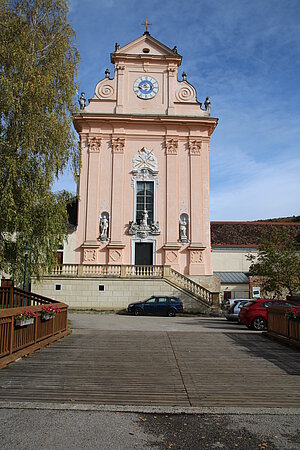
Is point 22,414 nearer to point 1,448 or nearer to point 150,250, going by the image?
point 1,448

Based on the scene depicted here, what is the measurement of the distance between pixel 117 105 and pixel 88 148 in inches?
164

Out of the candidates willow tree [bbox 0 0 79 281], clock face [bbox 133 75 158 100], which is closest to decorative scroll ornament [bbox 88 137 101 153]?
clock face [bbox 133 75 158 100]

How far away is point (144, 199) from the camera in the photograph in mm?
31266

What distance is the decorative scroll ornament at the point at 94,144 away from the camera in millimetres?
31609

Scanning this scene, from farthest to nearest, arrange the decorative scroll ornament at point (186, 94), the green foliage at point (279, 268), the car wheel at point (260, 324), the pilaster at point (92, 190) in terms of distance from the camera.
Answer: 1. the decorative scroll ornament at point (186, 94)
2. the pilaster at point (92, 190)
3. the green foliage at point (279, 268)
4. the car wheel at point (260, 324)

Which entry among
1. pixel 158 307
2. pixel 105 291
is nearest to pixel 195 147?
pixel 105 291

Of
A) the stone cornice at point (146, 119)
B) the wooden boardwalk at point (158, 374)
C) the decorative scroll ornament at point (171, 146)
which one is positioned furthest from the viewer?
the decorative scroll ornament at point (171, 146)

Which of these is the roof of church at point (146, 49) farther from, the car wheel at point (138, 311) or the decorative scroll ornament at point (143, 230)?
the car wheel at point (138, 311)

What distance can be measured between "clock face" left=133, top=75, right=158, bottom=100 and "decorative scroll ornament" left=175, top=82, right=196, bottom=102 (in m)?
1.88

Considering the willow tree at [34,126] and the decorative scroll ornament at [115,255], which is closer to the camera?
the willow tree at [34,126]

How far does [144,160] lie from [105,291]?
11.0m

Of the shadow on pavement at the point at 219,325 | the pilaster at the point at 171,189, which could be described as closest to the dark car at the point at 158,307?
the shadow on pavement at the point at 219,325

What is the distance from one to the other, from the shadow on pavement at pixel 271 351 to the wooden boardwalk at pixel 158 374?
22 millimetres

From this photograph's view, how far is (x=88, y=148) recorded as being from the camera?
3170 cm
